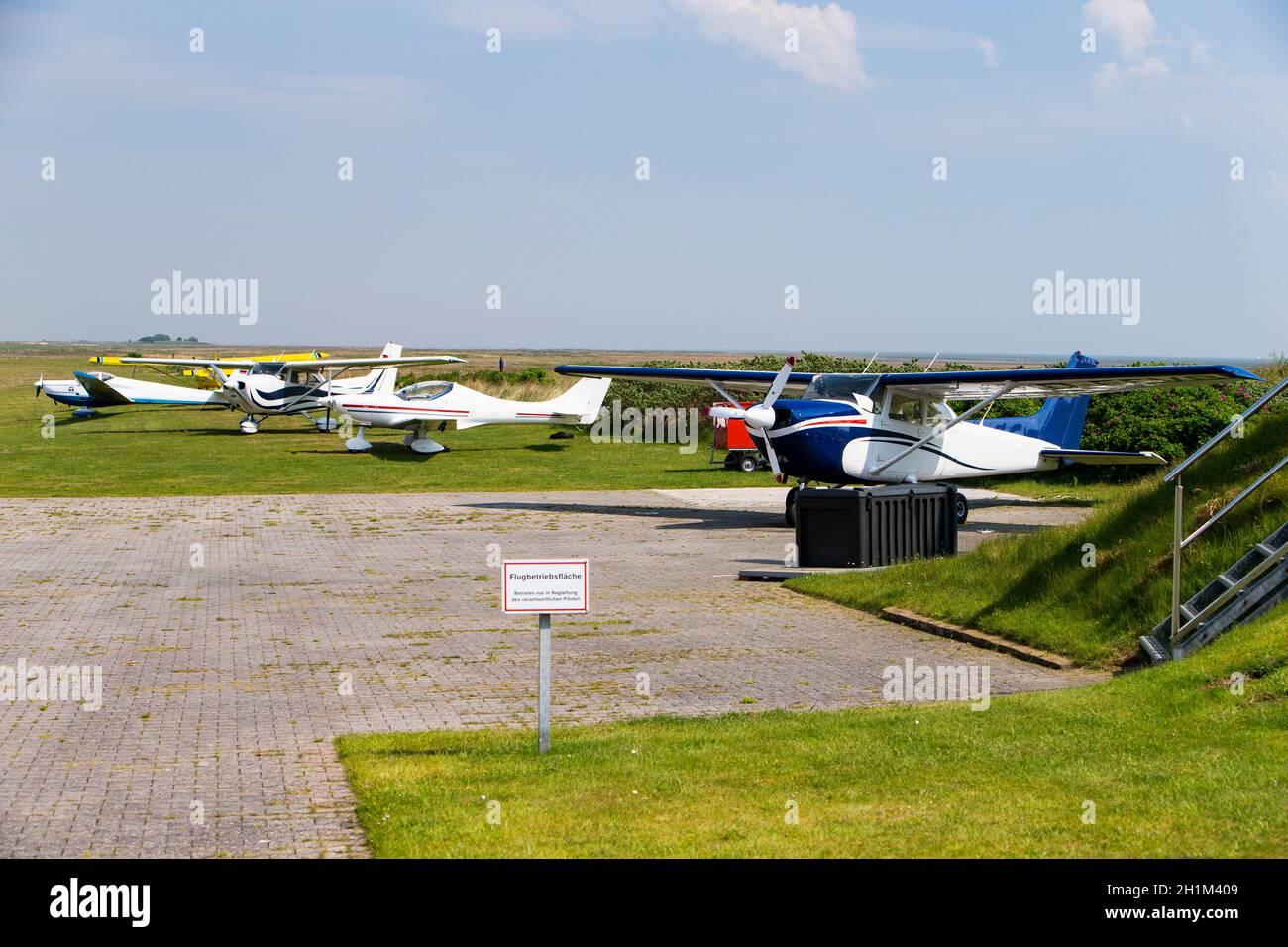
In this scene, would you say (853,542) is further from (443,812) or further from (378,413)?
(378,413)

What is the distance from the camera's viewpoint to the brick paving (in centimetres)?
747

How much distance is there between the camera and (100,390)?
182 feet

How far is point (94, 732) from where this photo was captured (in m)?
9.22

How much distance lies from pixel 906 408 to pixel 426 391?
20870 mm

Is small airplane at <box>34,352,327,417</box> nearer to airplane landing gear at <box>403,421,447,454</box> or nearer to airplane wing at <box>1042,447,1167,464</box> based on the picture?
airplane landing gear at <box>403,421,447,454</box>

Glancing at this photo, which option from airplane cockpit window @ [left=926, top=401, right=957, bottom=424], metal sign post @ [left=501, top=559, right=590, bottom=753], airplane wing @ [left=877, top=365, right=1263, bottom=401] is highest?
airplane wing @ [left=877, top=365, right=1263, bottom=401]

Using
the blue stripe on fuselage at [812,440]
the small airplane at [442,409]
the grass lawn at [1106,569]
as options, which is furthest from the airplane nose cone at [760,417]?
the small airplane at [442,409]

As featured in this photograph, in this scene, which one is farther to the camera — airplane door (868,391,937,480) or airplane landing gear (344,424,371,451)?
airplane landing gear (344,424,371,451)

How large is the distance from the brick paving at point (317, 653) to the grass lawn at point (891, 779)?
61cm

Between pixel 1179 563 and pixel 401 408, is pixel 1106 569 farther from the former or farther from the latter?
pixel 401 408

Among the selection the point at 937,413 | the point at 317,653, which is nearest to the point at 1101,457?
the point at 937,413

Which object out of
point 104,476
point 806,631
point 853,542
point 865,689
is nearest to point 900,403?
point 853,542

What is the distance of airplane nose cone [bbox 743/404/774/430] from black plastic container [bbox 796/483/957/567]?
3402 mm

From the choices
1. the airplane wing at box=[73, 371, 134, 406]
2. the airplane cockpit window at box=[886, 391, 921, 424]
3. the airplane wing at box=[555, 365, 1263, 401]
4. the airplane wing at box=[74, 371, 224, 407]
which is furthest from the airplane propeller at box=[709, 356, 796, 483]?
the airplane wing at box=[73, 371, 134, 406]
